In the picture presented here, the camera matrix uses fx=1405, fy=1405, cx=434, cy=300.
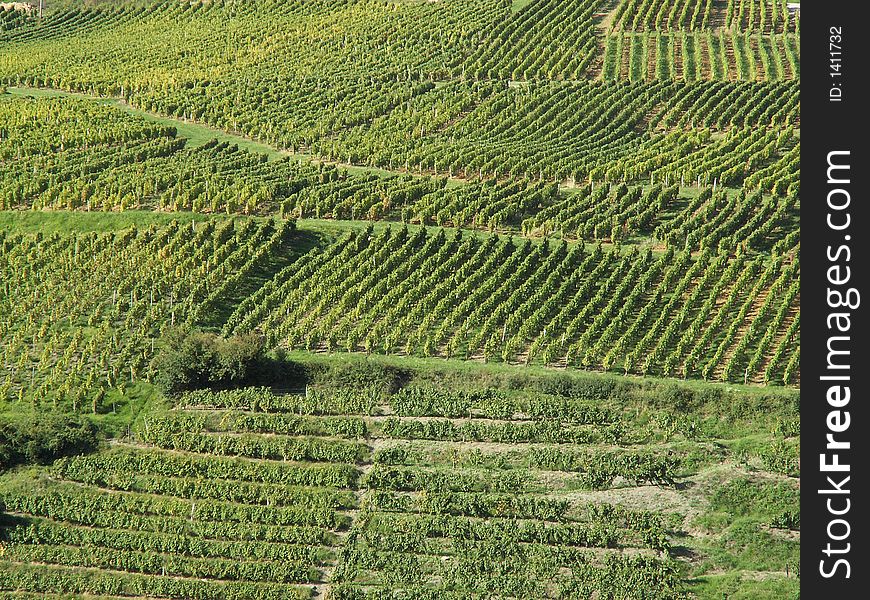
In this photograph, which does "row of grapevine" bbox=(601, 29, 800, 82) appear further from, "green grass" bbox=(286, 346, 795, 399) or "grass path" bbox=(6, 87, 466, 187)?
"green grass" bbox=(286, 346, 795, 399)

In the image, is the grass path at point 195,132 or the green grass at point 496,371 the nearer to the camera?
the green grass at point 496,371

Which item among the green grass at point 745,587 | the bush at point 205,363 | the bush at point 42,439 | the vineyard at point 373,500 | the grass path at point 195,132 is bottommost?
the green grass at point 745,587

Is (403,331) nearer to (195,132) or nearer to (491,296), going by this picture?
(491,296)

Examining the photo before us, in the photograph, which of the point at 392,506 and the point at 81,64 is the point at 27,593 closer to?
the point at 392,506

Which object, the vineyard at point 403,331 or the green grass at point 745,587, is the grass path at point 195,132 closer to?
the vineyard at point 403,331

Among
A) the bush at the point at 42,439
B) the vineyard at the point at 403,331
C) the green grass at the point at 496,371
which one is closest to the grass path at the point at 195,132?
the vineyard at the point at 403,331

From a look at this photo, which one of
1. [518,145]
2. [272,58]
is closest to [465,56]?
[272,58]
